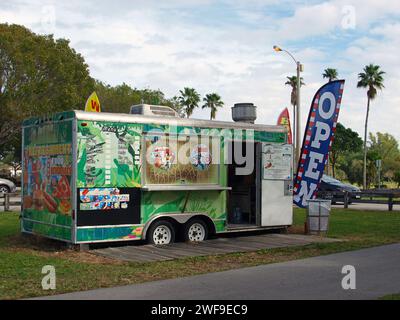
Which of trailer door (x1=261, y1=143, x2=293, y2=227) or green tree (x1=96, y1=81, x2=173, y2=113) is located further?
green tree (x1=96, y1=81, x2=173, y2=113)

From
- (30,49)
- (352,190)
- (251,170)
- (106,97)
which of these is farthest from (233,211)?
(106,97)


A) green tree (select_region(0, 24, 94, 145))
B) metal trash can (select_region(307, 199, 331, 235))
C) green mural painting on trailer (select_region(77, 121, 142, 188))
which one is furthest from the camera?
green tree (select_region(0, 24, 94, 145))

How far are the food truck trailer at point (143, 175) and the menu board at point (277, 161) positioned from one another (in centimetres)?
3

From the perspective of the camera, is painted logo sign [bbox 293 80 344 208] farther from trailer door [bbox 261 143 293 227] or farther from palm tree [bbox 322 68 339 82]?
palm tree [bbox 322 68 339 82]

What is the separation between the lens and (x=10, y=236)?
13.7m

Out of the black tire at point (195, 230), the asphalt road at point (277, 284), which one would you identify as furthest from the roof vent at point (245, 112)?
the asphalt road at point (277, 284)

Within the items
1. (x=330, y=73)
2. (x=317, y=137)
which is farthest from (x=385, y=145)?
(x=317, y=137)

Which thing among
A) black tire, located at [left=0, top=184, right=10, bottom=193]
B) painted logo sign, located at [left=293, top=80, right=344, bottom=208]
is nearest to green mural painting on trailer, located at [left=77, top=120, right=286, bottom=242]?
painted logo sign, located at [left=293, top=80, right=344, bottom=208]

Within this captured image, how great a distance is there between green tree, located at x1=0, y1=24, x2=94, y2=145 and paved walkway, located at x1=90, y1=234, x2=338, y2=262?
22.3 metres

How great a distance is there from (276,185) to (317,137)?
2380 mm

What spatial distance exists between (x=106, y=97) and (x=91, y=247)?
3658 cm

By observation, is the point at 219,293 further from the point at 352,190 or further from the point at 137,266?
the point at 352,190

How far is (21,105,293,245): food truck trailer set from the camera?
36.6ft

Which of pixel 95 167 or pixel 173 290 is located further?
pixel 95 167
